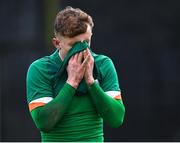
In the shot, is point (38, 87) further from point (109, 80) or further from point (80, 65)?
point (109, 80)

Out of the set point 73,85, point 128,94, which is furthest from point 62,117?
point 128,94

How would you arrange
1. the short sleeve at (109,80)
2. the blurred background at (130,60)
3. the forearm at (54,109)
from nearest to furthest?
1. the forearm at (54,109)
2. the short sleeve at (109,80)
3. the blurred background at (130,60)

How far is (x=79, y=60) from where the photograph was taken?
4062 millimetres

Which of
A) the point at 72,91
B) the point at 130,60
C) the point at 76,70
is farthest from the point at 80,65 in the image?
the point at 130,60

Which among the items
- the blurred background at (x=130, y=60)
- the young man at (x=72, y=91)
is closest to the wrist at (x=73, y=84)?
the young man at (x=72, y=91)

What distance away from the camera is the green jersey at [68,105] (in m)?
4.09

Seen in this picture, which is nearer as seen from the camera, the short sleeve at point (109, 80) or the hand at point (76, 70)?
the hand at point (76, 70)

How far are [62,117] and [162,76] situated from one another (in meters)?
5.25

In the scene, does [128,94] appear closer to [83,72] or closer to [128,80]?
[128,80]

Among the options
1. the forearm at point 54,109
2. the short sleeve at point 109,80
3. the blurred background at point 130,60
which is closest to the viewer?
the forearm at point 54,109

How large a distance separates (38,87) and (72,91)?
20 centimetres

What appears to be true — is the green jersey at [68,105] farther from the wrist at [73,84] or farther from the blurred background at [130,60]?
the blurred background at [130,60]

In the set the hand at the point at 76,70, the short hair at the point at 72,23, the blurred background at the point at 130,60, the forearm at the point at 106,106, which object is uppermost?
the short hair at the point at 72,23

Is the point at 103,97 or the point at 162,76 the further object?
the point at 162,76
